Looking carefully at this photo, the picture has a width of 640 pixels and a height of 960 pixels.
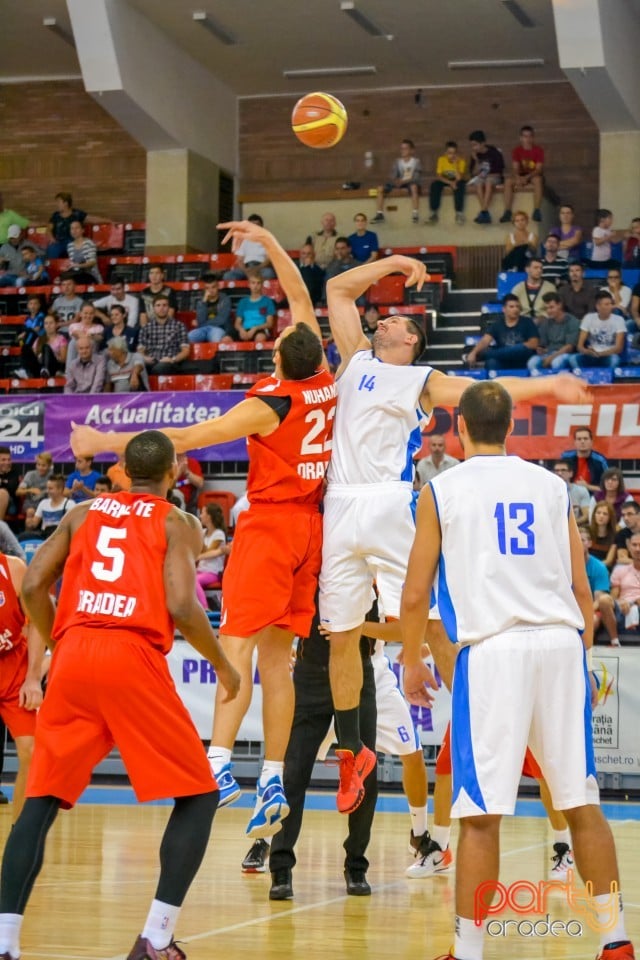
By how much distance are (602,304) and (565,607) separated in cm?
1316

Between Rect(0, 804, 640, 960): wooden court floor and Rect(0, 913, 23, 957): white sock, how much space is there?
0.54 meters

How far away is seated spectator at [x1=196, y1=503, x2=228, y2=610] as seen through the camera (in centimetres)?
1480

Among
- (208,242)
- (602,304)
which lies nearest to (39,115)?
(208,242)

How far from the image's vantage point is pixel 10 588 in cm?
863

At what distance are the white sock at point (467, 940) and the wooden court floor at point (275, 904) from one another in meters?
0.73

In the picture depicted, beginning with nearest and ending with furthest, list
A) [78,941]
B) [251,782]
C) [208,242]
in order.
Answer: [78,941] < [251,782] < [208,242]

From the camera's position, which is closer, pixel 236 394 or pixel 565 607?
pixel 565 607

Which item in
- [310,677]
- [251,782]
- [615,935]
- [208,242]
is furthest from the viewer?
[208,242]

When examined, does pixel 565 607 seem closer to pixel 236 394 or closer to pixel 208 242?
pixel 236 394

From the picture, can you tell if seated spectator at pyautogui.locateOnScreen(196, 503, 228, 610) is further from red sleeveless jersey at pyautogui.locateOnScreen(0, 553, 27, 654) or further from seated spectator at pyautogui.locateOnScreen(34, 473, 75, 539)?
red sleeveless jersey at pyautogui.locateOnScreen(0, 553, 27, 654)

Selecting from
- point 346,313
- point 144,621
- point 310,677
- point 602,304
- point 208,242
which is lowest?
point 310,677

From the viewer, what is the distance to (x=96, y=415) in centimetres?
1795

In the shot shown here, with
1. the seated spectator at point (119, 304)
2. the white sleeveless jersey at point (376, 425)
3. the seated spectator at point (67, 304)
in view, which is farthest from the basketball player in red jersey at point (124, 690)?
the seated spectator at point (67, 304)

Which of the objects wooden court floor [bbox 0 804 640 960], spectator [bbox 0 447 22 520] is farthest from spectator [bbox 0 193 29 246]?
wooden court floor [bbox 0 804 640 960]
